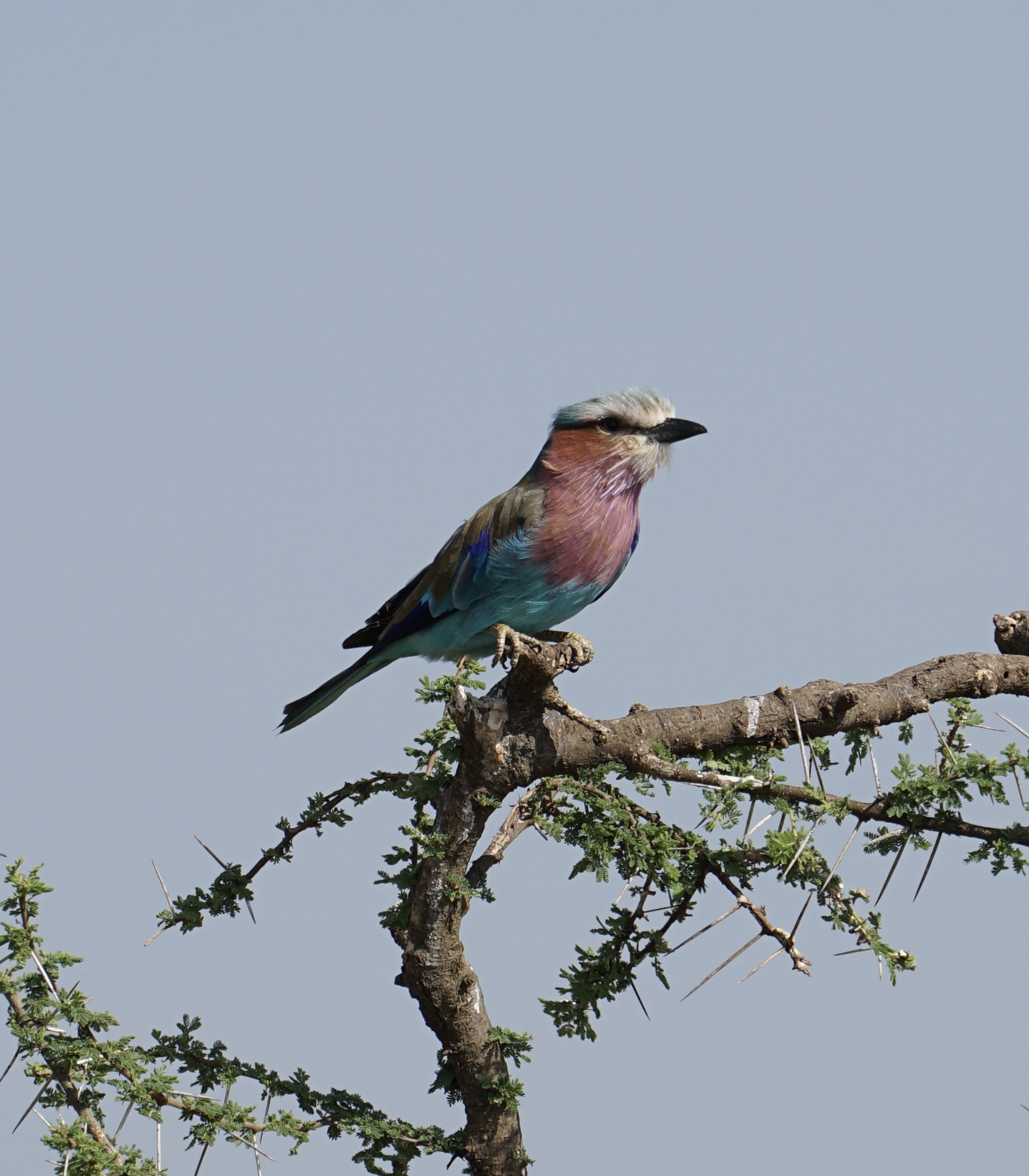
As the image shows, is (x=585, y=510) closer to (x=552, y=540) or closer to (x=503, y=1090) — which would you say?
(x=552, y=540)

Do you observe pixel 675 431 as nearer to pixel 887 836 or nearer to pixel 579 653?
pixel 579 653

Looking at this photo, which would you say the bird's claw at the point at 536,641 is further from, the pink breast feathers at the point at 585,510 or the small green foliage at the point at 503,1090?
the small green foliage at the point at 503,1090

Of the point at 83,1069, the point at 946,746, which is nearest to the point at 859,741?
the point at 946,746

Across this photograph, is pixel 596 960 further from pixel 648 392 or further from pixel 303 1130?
pixel 648 392

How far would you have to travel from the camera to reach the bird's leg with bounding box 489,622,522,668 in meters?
4.15

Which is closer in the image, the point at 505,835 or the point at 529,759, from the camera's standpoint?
the point at 529,759

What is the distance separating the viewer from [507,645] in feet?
14.1

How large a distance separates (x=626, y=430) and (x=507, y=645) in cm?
133

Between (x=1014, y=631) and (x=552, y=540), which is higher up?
(x=552, y=540)

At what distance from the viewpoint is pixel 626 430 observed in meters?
5.18

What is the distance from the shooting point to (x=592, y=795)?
3.89m

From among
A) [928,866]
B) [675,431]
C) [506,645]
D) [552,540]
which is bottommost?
[928,866]

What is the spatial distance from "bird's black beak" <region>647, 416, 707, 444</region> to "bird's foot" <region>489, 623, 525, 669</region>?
4.28 ft

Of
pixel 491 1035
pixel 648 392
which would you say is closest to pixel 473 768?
pixel 491 1035
